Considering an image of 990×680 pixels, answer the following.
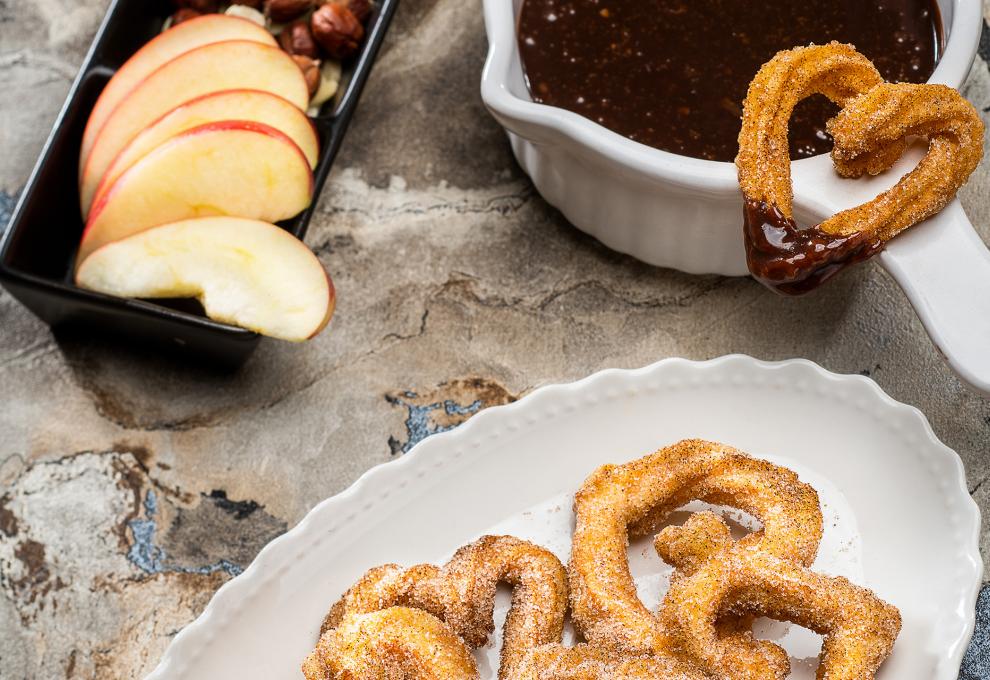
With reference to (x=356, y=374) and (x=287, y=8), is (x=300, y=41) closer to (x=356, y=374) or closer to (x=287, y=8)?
(x=287, y=8)

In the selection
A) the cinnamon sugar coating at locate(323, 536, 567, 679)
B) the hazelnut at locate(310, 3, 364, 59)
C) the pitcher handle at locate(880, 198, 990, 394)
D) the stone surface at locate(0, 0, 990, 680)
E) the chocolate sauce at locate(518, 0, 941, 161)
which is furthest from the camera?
the hazelnut at locate(310, 3, 364, 59)

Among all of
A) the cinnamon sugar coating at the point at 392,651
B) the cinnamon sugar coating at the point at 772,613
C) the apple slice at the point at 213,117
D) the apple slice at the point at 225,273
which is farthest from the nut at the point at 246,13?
the cinnamon sugar coating at the point at 772,613

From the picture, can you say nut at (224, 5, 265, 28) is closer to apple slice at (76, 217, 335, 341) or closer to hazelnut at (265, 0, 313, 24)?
hazelnut at (265, 0, 313, 24)

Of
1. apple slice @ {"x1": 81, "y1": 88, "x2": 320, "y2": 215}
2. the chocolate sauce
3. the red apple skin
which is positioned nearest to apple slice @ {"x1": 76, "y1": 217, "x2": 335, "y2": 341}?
the red apple skin

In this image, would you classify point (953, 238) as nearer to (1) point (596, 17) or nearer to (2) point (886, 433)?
(2) point (886, 433)

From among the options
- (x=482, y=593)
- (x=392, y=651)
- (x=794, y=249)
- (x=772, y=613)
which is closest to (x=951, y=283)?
(x=794, y=249)

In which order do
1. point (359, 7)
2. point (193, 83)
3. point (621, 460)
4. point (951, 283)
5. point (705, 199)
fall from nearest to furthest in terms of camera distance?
point (951, 283) < point (705, 199) < point (621, 460) < point (193, 83) < point (359, 7)

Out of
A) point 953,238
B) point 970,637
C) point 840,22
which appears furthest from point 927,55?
point 970,637

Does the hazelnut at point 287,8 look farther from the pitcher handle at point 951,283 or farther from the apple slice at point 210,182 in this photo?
the pitcher handle at point 951,283
